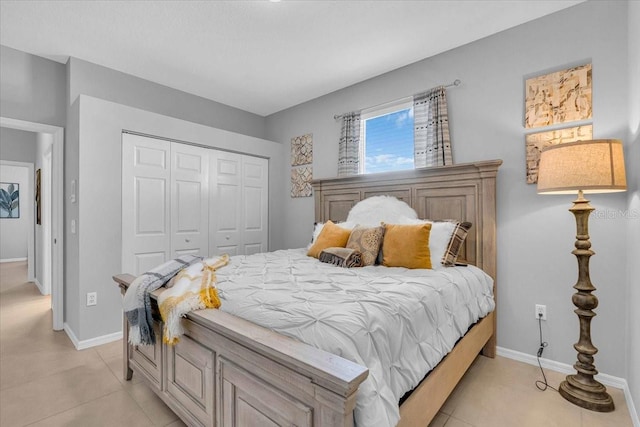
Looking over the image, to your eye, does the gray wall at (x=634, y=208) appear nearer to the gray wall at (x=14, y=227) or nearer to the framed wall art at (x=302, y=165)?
the framed wall art at (x=302, y=165)

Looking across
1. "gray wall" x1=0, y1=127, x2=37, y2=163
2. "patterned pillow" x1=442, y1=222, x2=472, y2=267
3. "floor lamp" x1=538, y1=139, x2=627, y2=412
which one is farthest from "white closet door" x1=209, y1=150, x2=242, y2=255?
"gray wall" x1=0, y1=127, x2=37, y2=163

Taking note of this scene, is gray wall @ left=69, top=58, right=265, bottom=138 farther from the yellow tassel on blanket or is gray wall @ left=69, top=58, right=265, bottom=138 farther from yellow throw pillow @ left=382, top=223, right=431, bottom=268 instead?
yellow throw pillow @ left=382, top=223, right=431, bottom=268

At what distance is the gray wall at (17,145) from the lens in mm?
4848

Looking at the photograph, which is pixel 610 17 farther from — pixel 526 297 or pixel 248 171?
pixel 248 171

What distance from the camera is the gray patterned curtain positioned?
2809mm

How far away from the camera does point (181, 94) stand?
3814mm

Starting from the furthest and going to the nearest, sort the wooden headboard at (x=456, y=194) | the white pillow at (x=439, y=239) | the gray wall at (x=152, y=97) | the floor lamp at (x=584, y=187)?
the gray wall at (x=152, y=97)
the wooden headboard at (x=456, y=194)
the white pillow at (x=439, y=239)
the floor lamp at (x=584, y=187)

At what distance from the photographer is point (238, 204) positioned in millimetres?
3924

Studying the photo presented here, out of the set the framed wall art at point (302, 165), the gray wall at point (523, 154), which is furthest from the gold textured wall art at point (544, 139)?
the framed wall art at point (302, 165)

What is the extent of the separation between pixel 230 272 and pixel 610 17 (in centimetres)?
312

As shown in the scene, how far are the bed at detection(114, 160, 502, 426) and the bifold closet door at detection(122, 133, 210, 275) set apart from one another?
3.43ft

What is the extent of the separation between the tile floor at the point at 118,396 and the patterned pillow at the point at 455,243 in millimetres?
823

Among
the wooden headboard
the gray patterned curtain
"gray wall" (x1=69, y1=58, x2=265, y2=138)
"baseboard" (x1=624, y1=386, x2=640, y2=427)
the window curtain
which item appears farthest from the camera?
the window curtain

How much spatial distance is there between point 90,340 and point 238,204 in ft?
6.55
